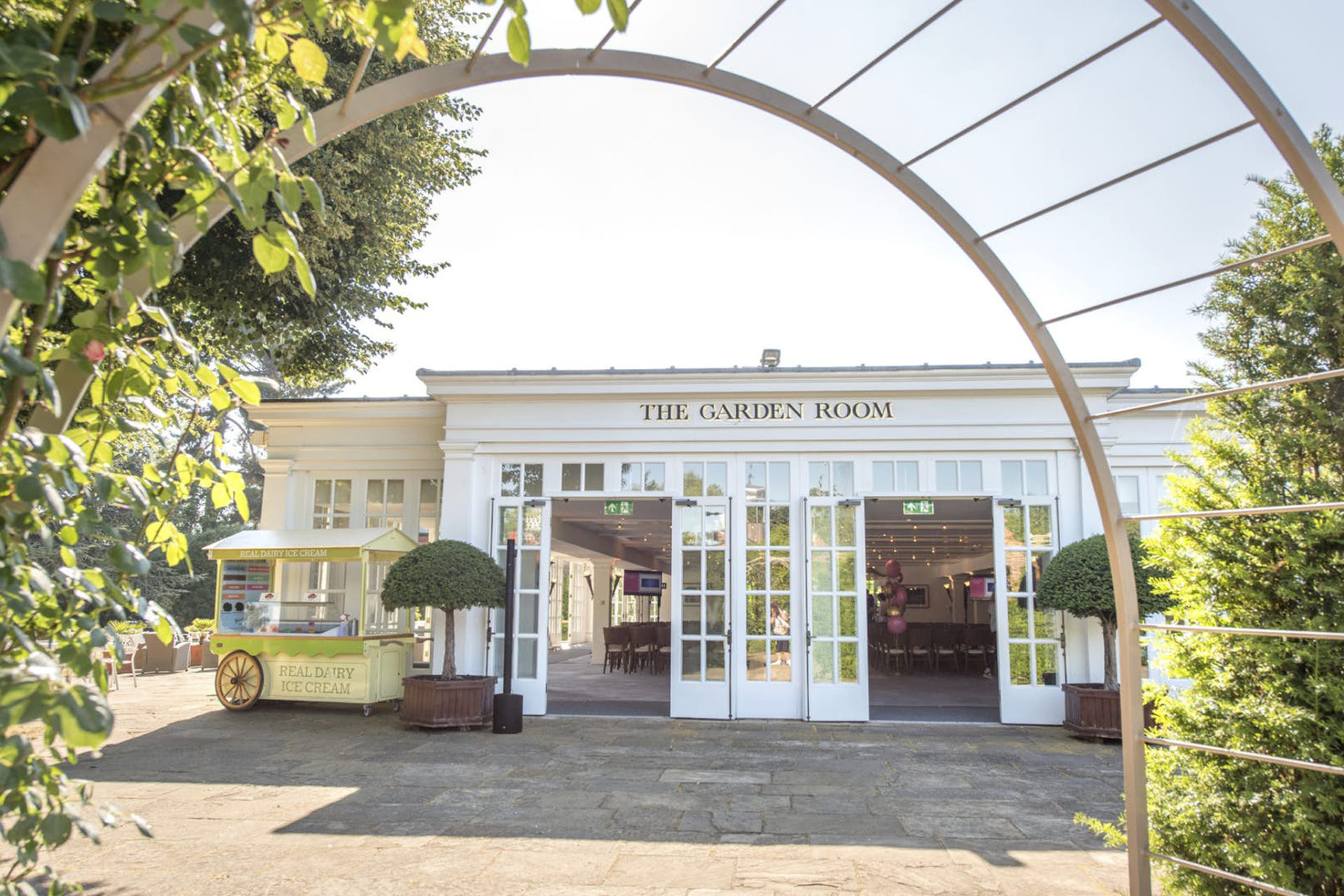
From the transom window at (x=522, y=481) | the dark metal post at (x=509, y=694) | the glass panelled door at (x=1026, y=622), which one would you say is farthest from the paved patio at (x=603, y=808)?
the transom window at (x=522, y=481)

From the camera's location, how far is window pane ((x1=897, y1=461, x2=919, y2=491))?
10.8 m

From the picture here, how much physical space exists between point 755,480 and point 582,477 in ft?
6.53

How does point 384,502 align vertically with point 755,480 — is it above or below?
below

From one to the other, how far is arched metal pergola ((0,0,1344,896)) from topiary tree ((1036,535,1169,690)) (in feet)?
20.4

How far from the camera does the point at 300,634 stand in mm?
10883

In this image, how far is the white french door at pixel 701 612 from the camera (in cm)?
1044

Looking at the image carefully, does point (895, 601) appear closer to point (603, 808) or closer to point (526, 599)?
point (526, 599)

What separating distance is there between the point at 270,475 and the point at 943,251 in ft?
35.0

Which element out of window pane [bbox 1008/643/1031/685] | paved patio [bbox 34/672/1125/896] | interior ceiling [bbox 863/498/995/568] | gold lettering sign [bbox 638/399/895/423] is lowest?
paved patio [bbox 34/672/1125/896]

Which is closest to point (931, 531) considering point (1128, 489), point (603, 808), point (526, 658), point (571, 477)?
point (1128, 489)

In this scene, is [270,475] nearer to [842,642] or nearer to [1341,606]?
[842,642]

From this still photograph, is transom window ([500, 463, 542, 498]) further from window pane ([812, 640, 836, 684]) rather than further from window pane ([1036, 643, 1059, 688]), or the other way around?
window pane ([1036, 643, 1059, 688])

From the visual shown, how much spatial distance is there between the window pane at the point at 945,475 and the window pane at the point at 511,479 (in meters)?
4.72

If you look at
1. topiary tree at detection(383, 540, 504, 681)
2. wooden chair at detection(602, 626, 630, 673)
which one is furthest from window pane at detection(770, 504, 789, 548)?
wooden chair at detection(602, 626, 630, 673)
